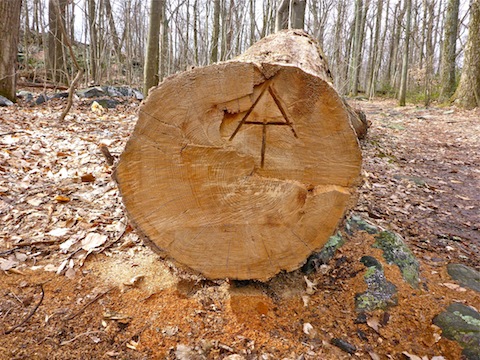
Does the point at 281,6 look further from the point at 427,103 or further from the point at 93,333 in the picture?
the point at 427,103

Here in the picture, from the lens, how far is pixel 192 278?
2180 millimetres

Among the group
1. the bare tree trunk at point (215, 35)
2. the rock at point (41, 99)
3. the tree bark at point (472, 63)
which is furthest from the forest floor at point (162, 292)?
the tree bark at point (472, 63)

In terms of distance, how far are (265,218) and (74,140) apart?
3.60 metres

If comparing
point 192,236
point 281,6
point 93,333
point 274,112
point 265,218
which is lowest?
point 93,333

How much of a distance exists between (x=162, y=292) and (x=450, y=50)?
491 inches

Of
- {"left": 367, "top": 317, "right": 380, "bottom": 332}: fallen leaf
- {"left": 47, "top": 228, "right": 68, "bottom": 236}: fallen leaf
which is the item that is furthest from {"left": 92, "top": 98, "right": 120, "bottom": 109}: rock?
{"left": 367, "top": 317, "right": 380, "bottom": 332}: fallen leaf

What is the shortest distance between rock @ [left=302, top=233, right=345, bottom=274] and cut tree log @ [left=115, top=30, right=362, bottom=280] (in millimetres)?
387

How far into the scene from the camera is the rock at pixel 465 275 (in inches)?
92.6

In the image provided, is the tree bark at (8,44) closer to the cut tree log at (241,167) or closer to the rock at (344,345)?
the cut tree log at (241,167)

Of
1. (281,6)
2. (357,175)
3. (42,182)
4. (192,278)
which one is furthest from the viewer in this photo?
(281,6)

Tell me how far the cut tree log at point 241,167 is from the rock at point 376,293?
1.63ft

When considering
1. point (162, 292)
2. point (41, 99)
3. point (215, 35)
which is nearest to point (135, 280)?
point (162, 292)

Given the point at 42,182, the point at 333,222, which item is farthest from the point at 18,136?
the point at 333,222

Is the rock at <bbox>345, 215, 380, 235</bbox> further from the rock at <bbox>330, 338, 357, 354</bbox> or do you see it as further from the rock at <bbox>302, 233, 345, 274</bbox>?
the rock at <bbox>330, 338, 357, 354</bbox>
